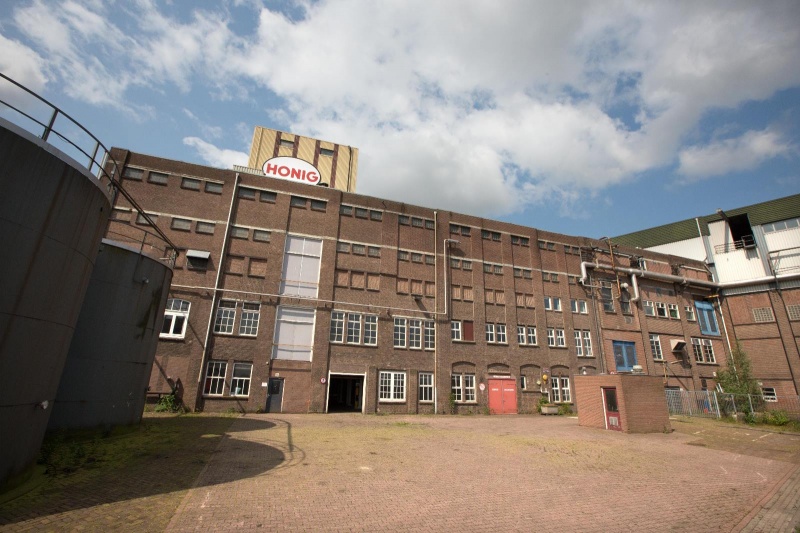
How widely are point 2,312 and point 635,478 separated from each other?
14.2 metres

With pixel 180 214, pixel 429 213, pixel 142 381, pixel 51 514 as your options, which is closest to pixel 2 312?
pixel 51 514

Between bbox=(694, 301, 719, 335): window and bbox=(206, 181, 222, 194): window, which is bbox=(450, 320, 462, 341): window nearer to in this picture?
bbox=(206, 181, 222, 194): window

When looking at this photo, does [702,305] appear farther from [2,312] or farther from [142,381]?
[2,312]

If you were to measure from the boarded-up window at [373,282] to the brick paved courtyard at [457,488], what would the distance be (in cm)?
1342

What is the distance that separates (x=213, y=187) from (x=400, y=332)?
1619cm

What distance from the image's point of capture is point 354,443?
13.8m

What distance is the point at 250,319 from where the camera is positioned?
981 inches

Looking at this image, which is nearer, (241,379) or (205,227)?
(241,379)

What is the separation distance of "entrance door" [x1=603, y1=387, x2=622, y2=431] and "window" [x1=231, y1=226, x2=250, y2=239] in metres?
23.2

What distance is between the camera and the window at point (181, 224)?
25.0m

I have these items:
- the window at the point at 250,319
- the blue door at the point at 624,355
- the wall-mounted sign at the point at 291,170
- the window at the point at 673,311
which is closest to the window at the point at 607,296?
the blue door at the point at 624,355

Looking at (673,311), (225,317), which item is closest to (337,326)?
(225,317)

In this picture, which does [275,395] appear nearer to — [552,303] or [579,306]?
[552,303]

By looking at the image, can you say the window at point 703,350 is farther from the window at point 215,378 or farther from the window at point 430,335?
the window at point 215,378
